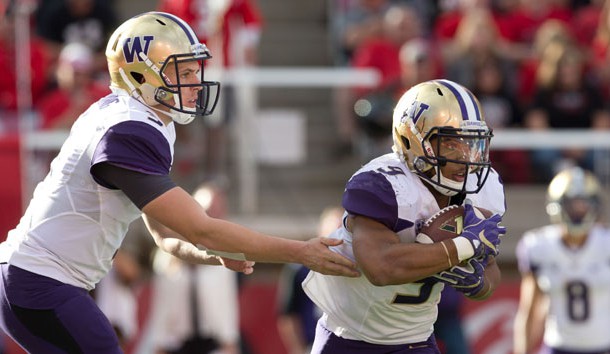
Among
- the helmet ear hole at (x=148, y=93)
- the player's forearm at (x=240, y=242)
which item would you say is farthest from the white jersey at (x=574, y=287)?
the helmet ear hole at (x=148, y=93)

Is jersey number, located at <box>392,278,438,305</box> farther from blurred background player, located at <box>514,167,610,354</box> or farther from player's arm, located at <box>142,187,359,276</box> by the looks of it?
blurred background player, located at <box>514,167,610,354</box>

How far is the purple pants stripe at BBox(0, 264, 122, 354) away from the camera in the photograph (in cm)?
454

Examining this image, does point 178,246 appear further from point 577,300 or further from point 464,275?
point 577,300

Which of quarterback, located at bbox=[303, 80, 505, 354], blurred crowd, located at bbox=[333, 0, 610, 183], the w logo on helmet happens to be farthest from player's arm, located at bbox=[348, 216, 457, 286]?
blurred crowd, located at bbox=[333, 0, 610, 183]

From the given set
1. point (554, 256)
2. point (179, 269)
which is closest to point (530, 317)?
point (554, 256)

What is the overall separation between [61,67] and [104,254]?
5.26 metres

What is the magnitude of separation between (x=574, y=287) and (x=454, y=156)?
11.7 feet

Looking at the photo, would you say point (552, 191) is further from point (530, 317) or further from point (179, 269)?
point (179, 269)

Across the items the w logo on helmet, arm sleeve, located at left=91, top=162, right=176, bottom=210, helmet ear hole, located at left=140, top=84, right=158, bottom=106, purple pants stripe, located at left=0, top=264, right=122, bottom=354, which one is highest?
the w logo on helmet

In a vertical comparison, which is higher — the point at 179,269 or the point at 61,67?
the point at 61,67

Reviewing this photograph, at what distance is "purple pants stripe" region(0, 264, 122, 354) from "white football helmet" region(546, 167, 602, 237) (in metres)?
4.27

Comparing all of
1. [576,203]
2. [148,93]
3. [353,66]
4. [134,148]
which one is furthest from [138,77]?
Answer: [353,66]

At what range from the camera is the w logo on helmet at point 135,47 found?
183 inches

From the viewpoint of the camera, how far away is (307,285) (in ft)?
16.6
